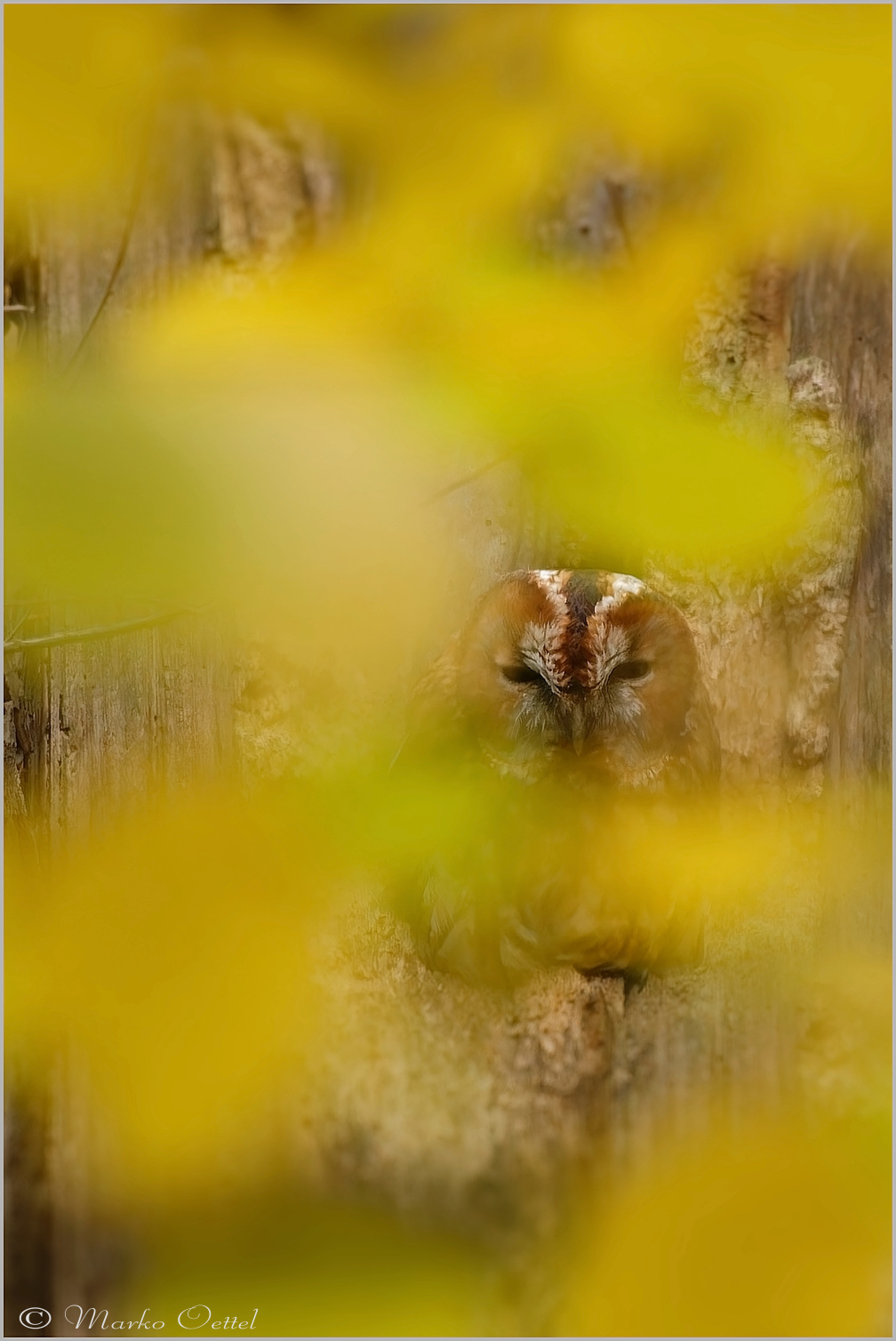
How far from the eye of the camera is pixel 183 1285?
0.64 metres

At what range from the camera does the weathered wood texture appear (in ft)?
2.12

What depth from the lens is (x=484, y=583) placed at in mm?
650

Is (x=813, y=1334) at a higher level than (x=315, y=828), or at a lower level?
lower

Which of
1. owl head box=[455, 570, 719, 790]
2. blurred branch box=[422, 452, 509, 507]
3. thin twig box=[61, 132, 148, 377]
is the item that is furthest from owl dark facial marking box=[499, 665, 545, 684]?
thin twig box=[61, 132, 148, 377]

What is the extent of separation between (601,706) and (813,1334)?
0.50 metres

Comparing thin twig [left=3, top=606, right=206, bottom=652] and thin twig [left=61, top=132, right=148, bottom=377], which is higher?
thin twig [left=61, top=132, right=148, bottom=377]

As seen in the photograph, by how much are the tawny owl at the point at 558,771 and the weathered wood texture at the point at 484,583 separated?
0.03 m

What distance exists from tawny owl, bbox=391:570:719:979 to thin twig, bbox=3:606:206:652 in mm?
222

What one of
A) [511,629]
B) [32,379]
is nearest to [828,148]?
[511,629]

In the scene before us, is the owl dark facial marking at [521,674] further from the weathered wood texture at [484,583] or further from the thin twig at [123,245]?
the thin twig at [123,245]

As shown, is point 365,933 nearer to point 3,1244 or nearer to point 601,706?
point 601,706

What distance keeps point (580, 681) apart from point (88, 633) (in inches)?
15.8

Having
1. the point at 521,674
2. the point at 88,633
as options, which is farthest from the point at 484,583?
the point at 88,633

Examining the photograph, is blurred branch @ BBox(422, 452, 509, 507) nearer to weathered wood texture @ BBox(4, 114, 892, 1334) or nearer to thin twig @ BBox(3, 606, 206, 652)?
weathered wood texture @ BBox(4, 114, 892, 1334)
